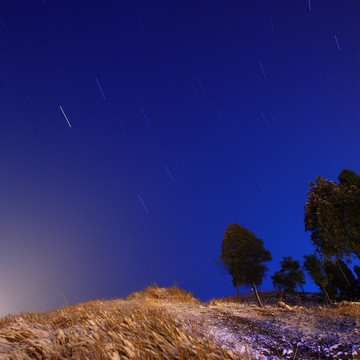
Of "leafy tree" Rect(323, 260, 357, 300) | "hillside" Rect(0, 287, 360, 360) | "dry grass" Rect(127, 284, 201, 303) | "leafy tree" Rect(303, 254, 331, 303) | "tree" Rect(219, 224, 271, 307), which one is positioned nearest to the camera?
"hillside" Rect(0, 287, 360, 360)

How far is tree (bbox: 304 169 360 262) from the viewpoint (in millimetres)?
15172

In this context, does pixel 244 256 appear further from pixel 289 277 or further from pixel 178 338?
pixel 178 338

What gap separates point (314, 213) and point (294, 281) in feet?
54.1

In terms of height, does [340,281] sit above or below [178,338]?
below

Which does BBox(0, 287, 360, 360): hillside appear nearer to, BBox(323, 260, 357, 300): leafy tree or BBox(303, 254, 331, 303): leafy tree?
BBox(303, 254, 331, 303): leafy tree

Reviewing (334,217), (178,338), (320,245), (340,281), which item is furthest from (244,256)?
(178,338)

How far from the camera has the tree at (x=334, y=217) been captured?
49.8 ft

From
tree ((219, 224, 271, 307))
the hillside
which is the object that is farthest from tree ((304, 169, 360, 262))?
the hillside

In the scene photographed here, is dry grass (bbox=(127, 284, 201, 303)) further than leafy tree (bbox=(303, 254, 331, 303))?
No

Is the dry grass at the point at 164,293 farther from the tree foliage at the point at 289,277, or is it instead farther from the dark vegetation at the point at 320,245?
the tree foliage at the point at 289,277

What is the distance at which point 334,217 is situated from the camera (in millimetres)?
15648

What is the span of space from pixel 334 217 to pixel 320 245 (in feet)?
10.8

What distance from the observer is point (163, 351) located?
3.10 meters

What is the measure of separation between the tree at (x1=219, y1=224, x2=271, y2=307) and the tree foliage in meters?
7.32
